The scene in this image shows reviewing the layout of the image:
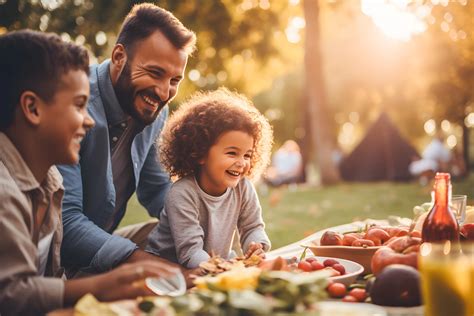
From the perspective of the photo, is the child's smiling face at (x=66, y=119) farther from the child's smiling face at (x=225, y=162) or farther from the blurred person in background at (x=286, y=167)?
the blurred person in background at (x=286, y=167)

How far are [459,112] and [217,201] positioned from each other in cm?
2451

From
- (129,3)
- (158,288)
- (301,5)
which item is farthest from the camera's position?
(301,5)

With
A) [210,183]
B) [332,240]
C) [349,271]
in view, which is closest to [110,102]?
[210,183]

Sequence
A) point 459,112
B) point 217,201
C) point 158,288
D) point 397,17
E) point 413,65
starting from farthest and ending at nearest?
point 413,65 < point 459,112 < point 397,17 < point 217,201 < point 158,288

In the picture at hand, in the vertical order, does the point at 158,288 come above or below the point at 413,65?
below

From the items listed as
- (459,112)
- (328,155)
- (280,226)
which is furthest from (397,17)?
(459,112)

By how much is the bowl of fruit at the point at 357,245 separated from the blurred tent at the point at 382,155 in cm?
1851

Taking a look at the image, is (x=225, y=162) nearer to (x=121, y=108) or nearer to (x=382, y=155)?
(x=121, y=108)

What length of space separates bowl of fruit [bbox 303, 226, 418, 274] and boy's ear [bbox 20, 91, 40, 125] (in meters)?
1.30

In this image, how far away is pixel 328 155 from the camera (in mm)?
17703

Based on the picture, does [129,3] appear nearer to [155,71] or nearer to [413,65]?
[155,71]

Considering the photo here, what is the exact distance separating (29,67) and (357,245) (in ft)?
4.86

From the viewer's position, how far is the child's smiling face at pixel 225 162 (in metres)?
2.91

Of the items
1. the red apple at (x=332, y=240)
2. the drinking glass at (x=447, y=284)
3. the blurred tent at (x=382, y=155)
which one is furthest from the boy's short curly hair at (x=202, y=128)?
the blurred tent at (x=382, y=155)
